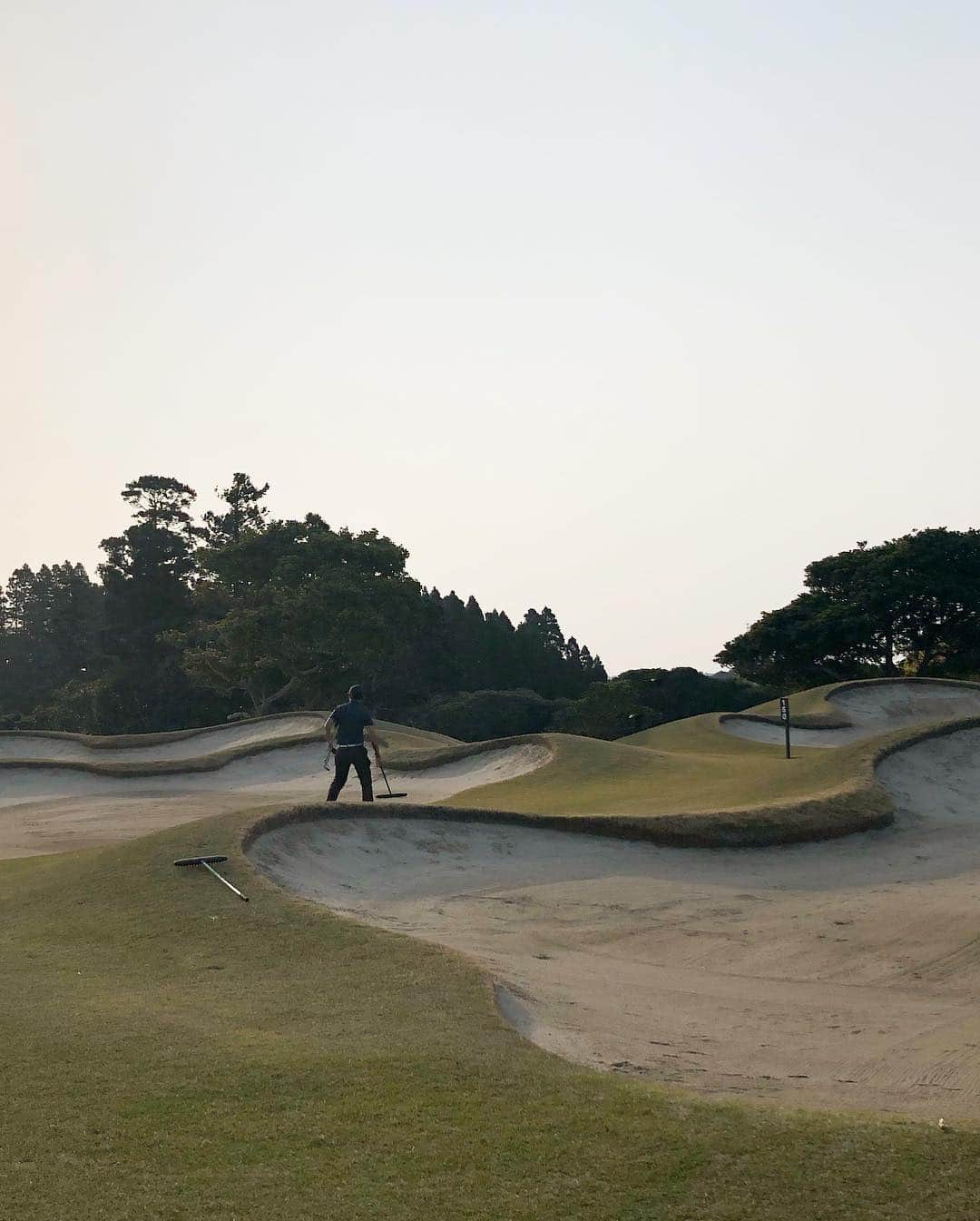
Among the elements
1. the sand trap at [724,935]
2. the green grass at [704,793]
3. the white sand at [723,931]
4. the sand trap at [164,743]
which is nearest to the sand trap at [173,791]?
the white sand at [723,931]

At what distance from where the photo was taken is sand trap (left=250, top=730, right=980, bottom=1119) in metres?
8.92

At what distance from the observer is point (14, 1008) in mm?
9016

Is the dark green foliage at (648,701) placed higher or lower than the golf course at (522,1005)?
higher

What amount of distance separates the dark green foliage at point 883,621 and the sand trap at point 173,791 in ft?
126

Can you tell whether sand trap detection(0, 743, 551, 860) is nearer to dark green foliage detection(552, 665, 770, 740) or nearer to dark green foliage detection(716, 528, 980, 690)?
dark green foliage detection(552, 665, 770, 740)

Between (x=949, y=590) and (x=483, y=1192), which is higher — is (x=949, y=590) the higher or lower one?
the higher one

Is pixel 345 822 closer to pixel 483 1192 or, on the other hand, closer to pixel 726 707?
pixel 483 1192

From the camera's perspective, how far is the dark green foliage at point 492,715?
6353cm

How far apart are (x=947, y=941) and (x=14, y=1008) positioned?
32.4 ft

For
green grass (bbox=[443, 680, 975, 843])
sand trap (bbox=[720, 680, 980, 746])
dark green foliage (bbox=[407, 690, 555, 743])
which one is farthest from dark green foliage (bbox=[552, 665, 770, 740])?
green grass (bbox=[443, 680, 975, 843])

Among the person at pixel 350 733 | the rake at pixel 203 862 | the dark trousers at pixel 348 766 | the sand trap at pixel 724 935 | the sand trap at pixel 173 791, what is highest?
the person at pixel 350 733

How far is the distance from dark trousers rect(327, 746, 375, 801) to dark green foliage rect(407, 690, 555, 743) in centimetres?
4125

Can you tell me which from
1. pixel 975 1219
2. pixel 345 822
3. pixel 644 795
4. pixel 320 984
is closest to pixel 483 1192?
pixel 975 1219

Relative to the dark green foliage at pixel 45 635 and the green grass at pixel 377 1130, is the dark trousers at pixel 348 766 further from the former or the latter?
the dark green foliage at pixel 45 635
